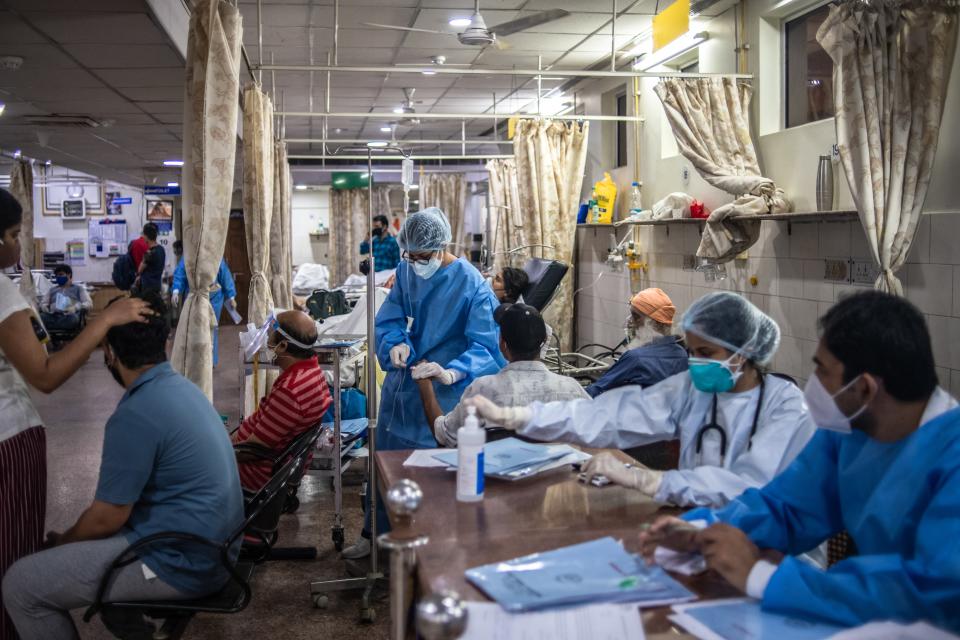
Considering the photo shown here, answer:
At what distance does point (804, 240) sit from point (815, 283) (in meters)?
0.30

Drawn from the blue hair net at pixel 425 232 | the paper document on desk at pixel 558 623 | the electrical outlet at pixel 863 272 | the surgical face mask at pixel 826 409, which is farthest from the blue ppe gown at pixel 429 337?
the electrical outlet at pixel 863 272

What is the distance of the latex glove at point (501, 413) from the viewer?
88.2 inches

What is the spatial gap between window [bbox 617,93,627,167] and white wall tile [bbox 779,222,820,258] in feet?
11.9

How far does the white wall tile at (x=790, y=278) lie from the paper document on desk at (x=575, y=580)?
4102 mm

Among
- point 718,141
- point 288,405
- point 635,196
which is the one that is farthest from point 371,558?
point 635,196

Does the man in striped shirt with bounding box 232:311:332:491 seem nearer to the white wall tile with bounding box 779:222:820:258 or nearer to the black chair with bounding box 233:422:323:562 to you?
the black chair with bounding box 233:422:323:562

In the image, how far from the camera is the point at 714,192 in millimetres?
6543

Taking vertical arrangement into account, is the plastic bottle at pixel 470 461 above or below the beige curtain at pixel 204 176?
below

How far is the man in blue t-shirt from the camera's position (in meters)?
2.37

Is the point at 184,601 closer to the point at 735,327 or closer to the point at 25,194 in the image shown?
the point at 735,327

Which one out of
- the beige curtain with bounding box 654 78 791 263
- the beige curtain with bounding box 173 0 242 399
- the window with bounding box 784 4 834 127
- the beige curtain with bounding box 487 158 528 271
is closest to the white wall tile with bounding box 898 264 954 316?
the beige curtain with bounding box 654 78 791 263

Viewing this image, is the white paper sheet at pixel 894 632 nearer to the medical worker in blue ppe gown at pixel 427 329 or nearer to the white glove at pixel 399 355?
the medical worker in blue ppe gown at pixel 427 329

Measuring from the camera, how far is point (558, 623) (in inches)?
57.5

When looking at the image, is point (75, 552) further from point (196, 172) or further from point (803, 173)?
point (803, 173)
